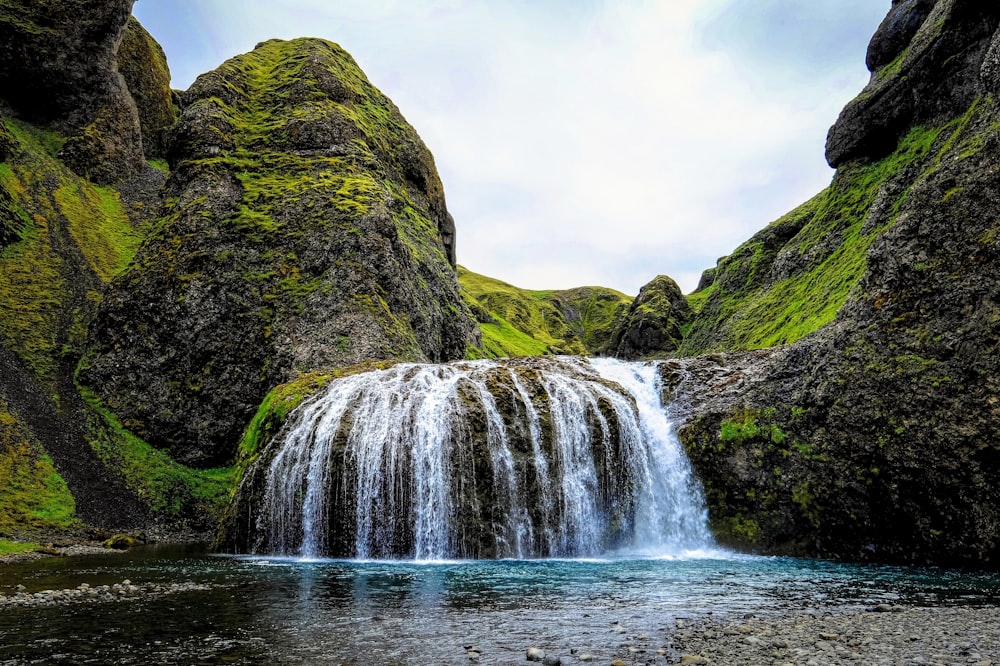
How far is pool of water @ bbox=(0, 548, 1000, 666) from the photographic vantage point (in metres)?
9.77

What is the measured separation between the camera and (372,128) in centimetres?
7338

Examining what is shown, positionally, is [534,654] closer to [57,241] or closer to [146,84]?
[57,241]

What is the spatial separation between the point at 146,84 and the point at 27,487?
80.3 metres

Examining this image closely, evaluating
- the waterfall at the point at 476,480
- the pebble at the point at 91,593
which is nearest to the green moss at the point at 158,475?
the waterfall at the point at 476,480

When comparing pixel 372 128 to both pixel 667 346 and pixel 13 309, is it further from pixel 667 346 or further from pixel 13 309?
pixel 667 346

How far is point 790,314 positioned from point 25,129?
294ft

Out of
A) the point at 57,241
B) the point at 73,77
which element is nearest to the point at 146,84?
the point at 73,77

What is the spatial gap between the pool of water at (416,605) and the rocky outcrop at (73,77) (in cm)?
6790

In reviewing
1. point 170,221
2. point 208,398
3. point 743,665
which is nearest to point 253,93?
point 170,221

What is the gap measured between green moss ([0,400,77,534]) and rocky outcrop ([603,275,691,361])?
10278 cm

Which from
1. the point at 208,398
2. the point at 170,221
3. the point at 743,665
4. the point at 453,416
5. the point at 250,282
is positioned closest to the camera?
the point at 743,665

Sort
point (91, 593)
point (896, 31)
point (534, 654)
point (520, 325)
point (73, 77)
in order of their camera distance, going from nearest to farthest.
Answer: point (534, 654), point (91, 593), point (896, 31), point (73, 77), point (520, 325)

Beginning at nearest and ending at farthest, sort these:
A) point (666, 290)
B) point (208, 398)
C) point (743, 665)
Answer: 1. point (743, 665)
2. point (208, 398)
3. point (666, 290)

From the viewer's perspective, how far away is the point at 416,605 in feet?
45.9
